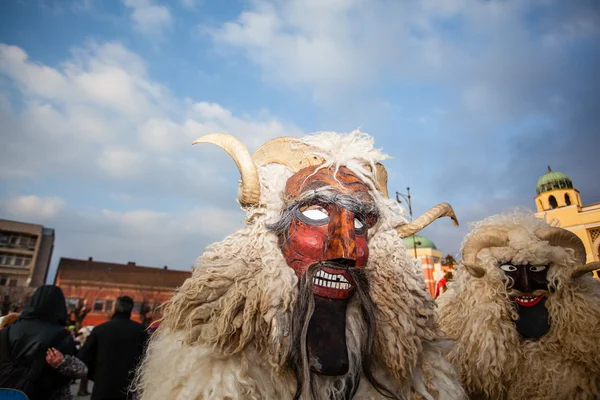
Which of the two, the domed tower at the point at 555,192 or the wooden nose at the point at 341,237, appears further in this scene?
the domed tower at the point at 555,192

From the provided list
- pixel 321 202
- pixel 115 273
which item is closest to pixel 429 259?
pixel 321 202

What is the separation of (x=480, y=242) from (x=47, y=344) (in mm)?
4334

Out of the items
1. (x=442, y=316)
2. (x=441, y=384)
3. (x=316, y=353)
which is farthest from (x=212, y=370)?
(x=442, y=316)

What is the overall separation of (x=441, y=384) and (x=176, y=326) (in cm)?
169

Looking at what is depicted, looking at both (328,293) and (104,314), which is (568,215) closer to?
(328,293)

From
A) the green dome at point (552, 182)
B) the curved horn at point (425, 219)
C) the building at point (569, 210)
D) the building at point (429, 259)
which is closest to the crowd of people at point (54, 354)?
the curved horn at point (425, 219)

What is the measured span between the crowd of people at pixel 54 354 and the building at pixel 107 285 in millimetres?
29515

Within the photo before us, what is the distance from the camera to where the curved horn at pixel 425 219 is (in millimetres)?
2502

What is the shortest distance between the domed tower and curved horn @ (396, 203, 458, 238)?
→ 28.5 m

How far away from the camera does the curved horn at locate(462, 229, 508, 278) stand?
3463 mm

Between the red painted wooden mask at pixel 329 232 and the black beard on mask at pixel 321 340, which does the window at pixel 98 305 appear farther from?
the black beard on mask at pixel 321 340

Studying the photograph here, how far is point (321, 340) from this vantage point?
6.00 feet

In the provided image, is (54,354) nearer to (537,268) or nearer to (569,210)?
(537,268)

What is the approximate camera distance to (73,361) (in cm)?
298
